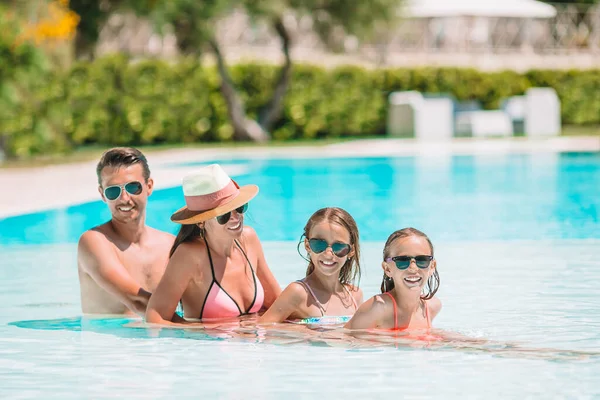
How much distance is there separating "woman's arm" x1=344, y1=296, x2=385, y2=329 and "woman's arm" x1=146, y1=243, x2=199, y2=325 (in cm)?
84

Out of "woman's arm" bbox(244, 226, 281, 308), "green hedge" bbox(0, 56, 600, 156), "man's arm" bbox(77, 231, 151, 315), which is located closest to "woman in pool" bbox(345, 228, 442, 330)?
"woman's arm" bbox(244, 226, 281, 308)

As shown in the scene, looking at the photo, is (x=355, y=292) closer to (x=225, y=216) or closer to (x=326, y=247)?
(x=326, y=247)

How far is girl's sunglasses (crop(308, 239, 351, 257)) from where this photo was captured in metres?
5.46

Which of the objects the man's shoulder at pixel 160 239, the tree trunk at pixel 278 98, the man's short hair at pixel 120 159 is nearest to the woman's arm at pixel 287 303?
the man's shoulder at pixel 160 239

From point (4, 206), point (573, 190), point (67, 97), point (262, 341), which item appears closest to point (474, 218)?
point (573, 190)

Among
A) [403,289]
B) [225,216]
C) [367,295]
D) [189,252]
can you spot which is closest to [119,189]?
[189,252]

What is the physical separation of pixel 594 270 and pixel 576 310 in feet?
5.76

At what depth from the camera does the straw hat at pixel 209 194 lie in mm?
5468

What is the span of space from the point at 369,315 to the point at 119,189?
145 cm

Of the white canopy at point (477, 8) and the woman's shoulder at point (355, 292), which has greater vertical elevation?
the white canopy at point (477, 8)

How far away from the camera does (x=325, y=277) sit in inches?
224

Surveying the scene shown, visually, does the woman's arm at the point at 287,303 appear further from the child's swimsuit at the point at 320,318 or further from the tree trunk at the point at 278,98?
the tree trunk at the point at 278,98

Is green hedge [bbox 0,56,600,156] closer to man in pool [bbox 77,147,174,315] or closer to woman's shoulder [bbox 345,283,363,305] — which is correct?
man in pool [bbox 77,147,174,315]

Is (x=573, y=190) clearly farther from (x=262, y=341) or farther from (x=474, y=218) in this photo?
(x=262, y=341)
